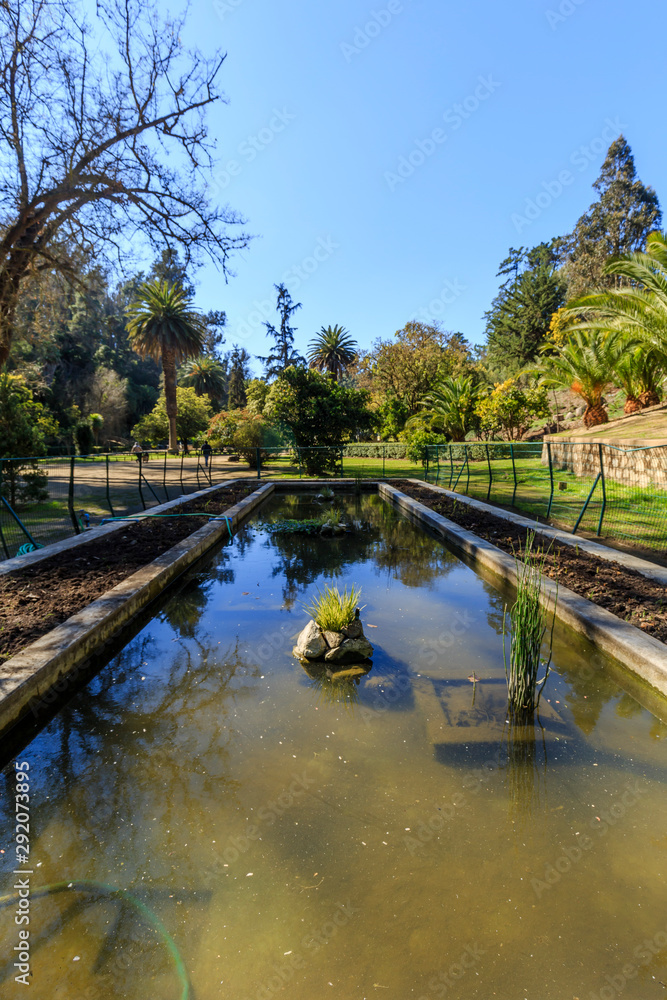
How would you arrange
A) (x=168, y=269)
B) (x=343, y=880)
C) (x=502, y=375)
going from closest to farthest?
(x=343, y=880) < (x=168, y=269) < (x=502, y=375)

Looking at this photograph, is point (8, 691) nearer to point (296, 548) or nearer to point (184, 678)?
point (184, 678)

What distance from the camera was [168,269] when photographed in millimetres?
13086

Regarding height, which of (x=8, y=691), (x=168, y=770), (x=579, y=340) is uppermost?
(x=579, y=340)

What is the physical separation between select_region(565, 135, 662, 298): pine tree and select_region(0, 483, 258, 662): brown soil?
35213 millimetres

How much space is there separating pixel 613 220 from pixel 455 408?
2085cm

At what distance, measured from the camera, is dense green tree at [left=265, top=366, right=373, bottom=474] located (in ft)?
61.5

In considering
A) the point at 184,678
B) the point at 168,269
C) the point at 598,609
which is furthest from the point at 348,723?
the point at 168,269

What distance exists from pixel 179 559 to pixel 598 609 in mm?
4853

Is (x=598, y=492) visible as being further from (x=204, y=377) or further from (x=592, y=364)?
(x=204, y=377)

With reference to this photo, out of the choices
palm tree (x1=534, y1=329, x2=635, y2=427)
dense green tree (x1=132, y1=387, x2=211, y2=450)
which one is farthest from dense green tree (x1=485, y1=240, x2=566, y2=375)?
dense green tree (x1=132, y1=387, x2=211, y2=450)

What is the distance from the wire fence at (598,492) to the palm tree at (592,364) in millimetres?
2064

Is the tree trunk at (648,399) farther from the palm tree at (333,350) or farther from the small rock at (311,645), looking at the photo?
the palm tree at (333,350)

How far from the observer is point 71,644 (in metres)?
3.71

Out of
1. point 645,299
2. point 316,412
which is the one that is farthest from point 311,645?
point 316,412
